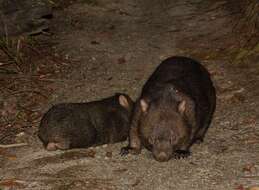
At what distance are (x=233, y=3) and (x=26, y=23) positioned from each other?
4018 mm

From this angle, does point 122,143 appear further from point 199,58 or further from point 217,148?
point 199,58

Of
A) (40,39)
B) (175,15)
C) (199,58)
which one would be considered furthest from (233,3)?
(40,39)

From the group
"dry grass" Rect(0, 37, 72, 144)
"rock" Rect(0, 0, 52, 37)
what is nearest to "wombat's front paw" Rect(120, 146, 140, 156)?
"dry grass" Rect(0, 37, 72, 144)

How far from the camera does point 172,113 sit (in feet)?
23.5

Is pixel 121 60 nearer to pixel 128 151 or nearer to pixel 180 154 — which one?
pixel 128 151

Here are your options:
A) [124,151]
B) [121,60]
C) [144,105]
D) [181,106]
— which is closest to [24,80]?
[121,60]

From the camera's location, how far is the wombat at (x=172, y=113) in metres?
7.09

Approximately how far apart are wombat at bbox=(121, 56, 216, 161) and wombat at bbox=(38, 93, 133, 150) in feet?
1.98

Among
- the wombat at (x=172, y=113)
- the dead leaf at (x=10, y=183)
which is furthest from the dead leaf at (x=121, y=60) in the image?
the dead leaf at (x=10, y=183)

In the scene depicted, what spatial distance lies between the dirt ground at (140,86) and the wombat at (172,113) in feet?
0.54

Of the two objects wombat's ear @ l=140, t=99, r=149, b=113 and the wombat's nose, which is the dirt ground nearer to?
the wombat's nose

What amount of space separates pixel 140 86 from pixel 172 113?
2.65m

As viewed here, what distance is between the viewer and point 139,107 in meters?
7.41

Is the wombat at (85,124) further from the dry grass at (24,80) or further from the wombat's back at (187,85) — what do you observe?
the dry grass at (24,80)
